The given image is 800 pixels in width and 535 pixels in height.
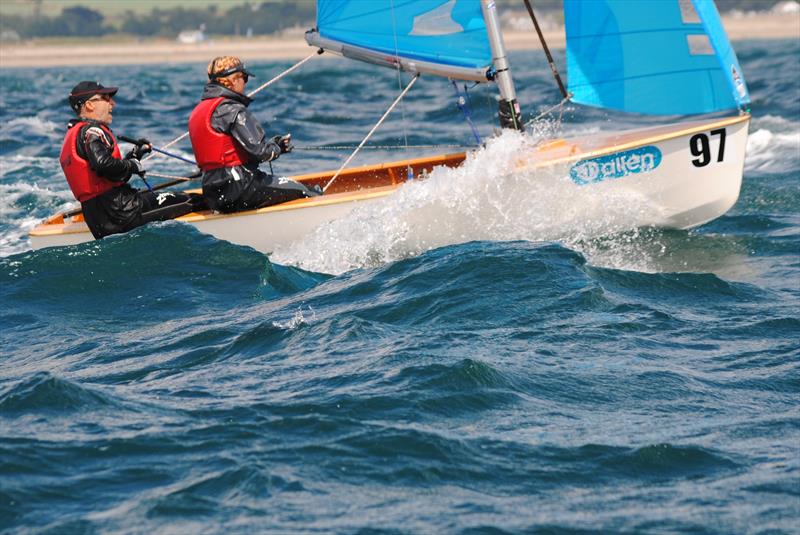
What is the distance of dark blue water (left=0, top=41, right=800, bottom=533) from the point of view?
402 cm

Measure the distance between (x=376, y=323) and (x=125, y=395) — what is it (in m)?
1.59

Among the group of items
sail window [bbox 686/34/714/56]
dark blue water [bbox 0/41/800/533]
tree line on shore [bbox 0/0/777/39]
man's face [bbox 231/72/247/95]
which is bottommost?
dark blue water [bbox 0/41/800/533]

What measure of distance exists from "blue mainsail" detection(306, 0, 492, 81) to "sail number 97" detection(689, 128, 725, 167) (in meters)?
1.68

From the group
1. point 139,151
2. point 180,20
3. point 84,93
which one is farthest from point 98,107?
point 180,20

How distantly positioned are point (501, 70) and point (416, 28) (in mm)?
749

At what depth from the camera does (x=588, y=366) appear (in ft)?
18.0

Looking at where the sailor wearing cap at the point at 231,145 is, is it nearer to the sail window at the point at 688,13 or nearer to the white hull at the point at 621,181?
the white hull at the point at 621,181

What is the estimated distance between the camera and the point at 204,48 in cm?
8106

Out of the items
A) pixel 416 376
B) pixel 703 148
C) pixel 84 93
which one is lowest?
pixel 416 376

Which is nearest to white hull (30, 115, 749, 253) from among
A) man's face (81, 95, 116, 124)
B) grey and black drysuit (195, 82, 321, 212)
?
grey and black drysuit (195, 82, 321, 212)

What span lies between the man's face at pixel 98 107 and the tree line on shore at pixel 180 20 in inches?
3154

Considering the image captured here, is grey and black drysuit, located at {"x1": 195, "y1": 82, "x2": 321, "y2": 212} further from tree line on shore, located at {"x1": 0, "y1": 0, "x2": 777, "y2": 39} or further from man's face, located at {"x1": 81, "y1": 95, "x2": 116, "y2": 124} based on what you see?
tree line on shore, located at {"x1": 0, "y1": 0, "x2": 777, "y2": 39}

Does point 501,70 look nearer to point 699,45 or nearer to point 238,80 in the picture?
point 699,45

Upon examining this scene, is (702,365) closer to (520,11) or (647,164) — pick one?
(647,164)
